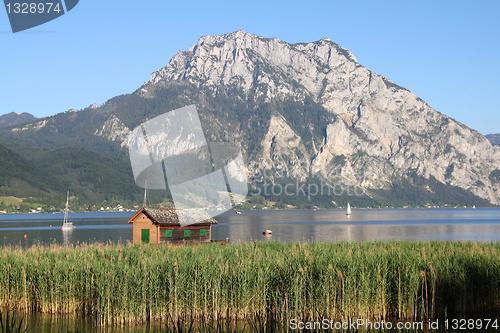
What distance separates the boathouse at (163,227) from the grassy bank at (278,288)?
19.0m

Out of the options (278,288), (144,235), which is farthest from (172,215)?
(278,288)

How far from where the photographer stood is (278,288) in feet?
81.5

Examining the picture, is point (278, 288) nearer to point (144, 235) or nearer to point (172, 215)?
point (144, 235)

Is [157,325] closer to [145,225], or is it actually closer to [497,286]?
[497,286]

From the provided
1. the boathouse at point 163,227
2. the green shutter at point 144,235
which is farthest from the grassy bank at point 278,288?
the green shutter at point 144,235

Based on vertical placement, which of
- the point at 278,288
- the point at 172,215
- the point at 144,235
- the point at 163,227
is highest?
the point at 172,215

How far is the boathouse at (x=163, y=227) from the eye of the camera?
47.0m

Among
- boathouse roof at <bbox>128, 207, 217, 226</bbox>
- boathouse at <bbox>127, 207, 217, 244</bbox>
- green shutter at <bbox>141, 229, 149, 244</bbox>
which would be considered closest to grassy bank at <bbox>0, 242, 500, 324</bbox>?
boathouse at <bbox>127, 207, 217, 244</bbox>

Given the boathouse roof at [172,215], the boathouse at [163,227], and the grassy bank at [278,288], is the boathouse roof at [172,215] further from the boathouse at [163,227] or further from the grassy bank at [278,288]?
the grassy bank at [278,288]

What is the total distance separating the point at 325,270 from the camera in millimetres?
24922

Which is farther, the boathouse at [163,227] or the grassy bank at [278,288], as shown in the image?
the boathouse at [163,227]

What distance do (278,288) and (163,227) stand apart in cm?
2448

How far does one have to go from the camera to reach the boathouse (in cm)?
4697

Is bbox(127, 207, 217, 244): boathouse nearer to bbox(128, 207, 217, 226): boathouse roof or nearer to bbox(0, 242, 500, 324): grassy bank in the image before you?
bbox(128, 207, 217, 226): boathouse roof
